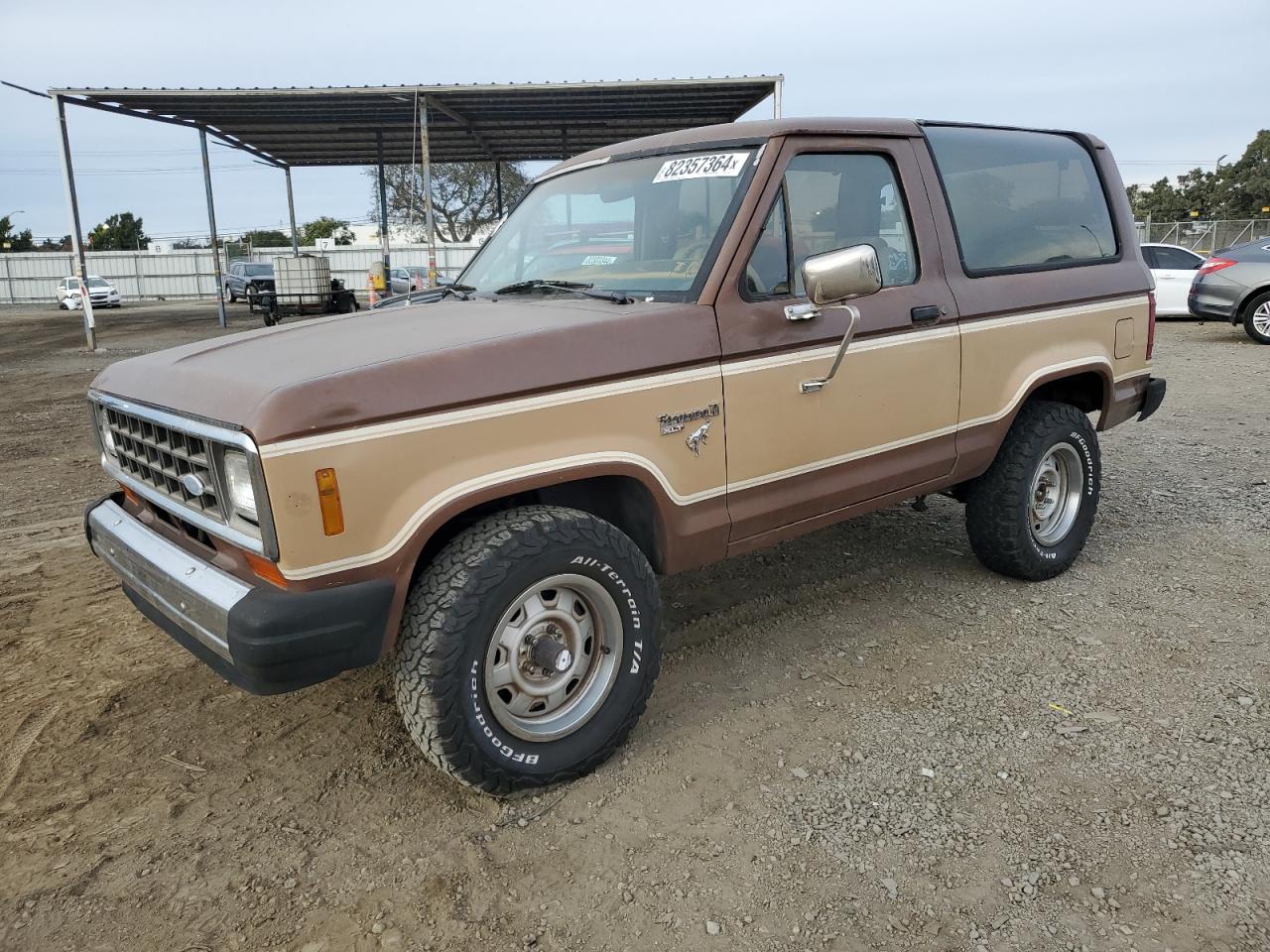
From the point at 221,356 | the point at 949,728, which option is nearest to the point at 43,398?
the point at 221,356

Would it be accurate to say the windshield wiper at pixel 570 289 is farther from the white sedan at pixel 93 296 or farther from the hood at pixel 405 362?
the white sedan at pixel 93 296

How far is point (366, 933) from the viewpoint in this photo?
7.57 feet

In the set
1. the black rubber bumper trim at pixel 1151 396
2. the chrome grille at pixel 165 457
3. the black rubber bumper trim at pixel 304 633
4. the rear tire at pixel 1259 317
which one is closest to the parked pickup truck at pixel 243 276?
the rear tire at pixel 1259 317

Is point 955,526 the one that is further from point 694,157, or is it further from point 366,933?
point 366,933

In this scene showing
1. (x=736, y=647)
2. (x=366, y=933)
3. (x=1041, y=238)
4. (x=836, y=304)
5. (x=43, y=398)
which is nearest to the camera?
(x=366, y=933)

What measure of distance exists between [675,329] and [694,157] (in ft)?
2.84

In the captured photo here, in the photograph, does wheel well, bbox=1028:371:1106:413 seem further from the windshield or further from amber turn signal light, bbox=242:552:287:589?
amber turn signal light, bbox=242:552:287:589

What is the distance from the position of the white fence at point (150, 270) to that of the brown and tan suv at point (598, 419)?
1323 inches

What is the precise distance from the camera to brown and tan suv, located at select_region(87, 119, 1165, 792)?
240cm

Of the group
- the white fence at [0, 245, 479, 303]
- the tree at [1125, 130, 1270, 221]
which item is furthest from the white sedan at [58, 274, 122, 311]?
the tree at [1125, 130, 1270, 221]

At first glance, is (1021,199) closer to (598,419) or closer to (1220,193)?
(598,419)

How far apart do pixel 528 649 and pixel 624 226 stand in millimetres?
1705

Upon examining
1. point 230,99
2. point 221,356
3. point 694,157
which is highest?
point 230,99

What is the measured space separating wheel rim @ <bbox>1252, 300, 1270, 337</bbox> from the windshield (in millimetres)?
12947
